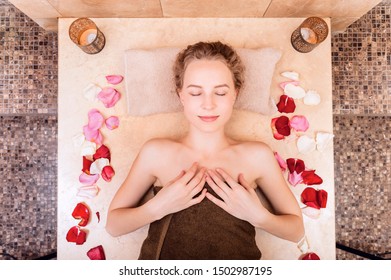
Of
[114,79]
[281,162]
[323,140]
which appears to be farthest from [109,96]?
[323,140]

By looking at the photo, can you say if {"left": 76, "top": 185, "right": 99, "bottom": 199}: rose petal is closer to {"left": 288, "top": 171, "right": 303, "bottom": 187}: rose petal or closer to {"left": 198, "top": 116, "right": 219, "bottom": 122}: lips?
{"left": 198, "top": 116, "right": 219, "bottom": 122}: lips

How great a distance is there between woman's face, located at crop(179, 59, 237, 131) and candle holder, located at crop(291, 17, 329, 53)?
1.63 ft

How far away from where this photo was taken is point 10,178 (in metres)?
2.49

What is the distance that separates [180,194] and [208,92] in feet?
1.73

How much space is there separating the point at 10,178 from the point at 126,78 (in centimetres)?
126

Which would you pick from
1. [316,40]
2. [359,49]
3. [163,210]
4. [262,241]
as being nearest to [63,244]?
[163,210]

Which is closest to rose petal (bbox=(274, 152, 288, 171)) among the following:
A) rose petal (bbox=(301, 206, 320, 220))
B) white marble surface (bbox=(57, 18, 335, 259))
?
white marble surface (bbox=(57, 18, 335, 259))

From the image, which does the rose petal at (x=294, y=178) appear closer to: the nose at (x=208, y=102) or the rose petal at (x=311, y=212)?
the rose petal at (x=311, y=212)

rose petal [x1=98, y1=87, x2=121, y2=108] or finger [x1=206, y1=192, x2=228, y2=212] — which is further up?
rose petal [x1=98, y1=87, x2=121, y2=108]

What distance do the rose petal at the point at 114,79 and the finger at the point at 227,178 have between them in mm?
775

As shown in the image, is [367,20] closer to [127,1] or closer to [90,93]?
[127,1]

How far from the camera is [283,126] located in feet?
6.53

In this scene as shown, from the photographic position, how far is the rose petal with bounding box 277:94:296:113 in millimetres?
1998

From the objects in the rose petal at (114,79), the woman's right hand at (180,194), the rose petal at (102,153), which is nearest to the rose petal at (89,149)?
the rose petal at (102,153)
